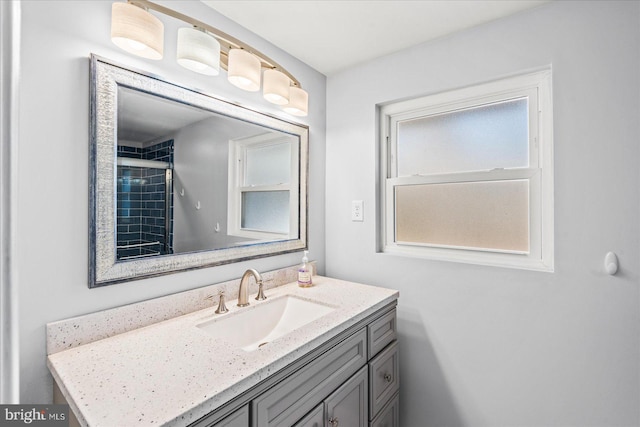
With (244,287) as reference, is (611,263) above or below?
above

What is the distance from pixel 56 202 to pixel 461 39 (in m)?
1.87

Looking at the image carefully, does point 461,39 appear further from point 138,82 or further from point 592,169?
point 138,82

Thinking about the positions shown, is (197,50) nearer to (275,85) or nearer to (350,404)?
(275,85)

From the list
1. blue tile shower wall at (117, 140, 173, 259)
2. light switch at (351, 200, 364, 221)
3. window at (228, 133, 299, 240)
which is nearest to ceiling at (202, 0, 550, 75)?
window at (228, 133, 299, 240)

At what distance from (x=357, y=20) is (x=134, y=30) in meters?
0.98

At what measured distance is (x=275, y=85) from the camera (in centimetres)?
137

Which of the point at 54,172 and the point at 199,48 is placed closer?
the point at 54,172

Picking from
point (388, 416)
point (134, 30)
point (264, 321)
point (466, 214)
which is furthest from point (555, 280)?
point (134, 30)

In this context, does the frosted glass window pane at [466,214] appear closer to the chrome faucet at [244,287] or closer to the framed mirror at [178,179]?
the framed mirror at [178,179]

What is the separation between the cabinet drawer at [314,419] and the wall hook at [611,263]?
4.03ft

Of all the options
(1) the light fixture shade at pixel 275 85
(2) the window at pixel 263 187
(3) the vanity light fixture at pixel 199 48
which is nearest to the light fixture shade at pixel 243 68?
(3) the vanity light fixture at pixel 199 48

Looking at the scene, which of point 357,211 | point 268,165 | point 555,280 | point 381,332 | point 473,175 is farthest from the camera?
point 357,211

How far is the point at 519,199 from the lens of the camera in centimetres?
147

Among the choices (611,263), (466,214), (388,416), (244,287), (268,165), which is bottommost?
(388,416)
